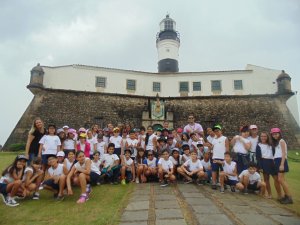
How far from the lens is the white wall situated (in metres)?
22.5

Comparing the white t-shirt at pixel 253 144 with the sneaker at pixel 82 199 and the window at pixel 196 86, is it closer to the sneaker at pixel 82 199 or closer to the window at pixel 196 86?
the sneaker at pixel 82 199

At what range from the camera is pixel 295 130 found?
20938 mm

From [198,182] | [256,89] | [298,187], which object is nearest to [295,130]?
[256,89]

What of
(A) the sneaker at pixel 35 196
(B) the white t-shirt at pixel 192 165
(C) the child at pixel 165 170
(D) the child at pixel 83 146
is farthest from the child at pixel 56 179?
(B) the white t-shirt at pixel 192 165

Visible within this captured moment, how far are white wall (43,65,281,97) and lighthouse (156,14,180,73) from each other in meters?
4.07

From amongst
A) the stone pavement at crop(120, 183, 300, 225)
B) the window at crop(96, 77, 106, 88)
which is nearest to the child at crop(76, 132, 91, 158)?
the stone pavement at crop(120, 183, 300, 225)

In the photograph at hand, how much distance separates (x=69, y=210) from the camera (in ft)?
15.3

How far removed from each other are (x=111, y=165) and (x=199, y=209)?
3.33 metres

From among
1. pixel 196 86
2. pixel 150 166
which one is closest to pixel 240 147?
pixel 150 166

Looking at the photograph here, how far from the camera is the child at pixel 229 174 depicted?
6.34 metres

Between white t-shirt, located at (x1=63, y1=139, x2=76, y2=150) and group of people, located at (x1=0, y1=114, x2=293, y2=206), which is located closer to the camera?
group of people, located at (x1=0, y1=114, x2=293, y2=206)

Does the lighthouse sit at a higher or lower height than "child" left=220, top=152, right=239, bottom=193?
higher

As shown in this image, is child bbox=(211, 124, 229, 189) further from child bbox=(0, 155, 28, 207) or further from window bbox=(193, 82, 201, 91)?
window bbox=(193, 82, 201, 91)

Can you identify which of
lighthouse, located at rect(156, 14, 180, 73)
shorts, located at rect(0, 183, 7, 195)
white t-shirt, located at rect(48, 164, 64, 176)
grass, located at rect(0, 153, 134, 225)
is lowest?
grass, located at rect(0, 153, 134, 225)
